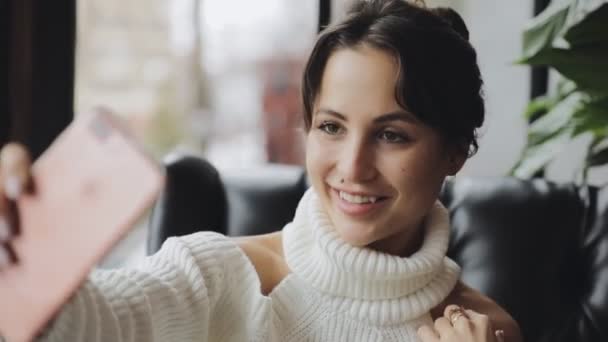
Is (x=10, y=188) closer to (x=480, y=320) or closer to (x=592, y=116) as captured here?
(x=480, y=320)

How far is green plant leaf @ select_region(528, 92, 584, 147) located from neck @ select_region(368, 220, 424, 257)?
685 millimetres

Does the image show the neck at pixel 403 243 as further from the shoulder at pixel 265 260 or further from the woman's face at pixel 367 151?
the shoulder at pixel 265 260

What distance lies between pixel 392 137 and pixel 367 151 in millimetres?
51

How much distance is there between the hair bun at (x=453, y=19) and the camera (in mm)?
1099

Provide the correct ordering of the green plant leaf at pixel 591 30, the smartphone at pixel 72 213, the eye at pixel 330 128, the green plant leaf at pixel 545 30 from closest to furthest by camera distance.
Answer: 1. the smartphone at pixel 72 213
2. the eye at pixel 330 128
3. the green plant leaf at pixel 591 30
4. the green plant leaf at pixel 545 30

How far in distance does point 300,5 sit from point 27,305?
2.11 metres

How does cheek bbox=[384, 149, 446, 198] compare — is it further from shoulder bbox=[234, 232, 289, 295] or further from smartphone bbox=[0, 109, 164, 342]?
smartphone bbox=[0, 109, 164, 342]

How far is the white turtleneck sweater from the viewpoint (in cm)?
93

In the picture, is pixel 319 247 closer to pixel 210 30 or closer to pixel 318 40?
pixel 318 40

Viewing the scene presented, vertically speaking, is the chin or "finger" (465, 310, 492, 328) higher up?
the chin

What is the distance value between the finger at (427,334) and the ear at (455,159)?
0.26 m

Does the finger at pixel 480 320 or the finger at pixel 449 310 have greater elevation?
the finger at pixel 480 320

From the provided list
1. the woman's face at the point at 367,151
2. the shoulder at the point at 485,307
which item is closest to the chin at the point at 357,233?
the woman's face at the point at 367,151

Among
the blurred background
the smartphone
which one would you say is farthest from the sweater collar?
the blurred background
